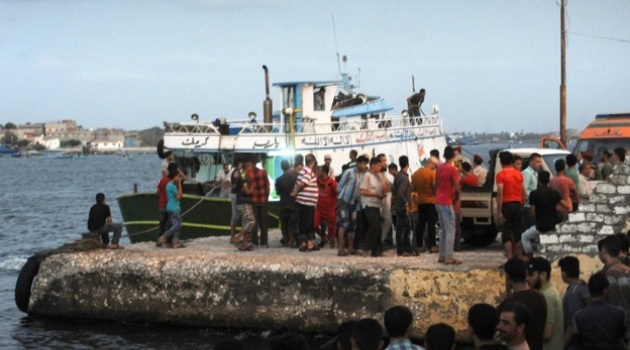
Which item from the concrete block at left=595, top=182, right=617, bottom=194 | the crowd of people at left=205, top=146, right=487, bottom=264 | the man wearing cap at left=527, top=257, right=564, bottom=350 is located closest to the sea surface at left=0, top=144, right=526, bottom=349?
the crowd of people at left=205, top=146, right=487, bottom=264

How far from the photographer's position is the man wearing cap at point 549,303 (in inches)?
416

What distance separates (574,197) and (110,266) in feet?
23.0

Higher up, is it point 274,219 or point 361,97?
point 361,97

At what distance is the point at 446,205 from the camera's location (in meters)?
16.8

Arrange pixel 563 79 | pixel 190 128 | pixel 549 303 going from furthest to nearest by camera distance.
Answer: pixel 563 79
pixel 190 128
pixel 549 303

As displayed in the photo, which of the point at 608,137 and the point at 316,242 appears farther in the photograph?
the point at 608,137

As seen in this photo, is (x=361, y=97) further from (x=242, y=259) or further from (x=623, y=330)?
(x=623, y=330)

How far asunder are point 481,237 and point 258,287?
486 cm

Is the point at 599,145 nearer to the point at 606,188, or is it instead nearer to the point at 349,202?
the point at 349,202

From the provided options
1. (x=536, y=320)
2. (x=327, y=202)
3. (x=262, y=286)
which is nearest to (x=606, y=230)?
(x=262, y=286)

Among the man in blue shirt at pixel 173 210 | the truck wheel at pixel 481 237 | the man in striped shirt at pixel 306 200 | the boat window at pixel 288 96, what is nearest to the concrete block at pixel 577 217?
the truck wheel at pixel 481 237

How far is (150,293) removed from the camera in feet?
59.6

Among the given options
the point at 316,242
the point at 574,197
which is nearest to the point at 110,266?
the point at 316,242

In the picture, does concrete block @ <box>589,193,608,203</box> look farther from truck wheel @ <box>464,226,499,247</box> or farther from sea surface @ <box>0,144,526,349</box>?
truck wheel @ <box>464,226,499,247</box>
